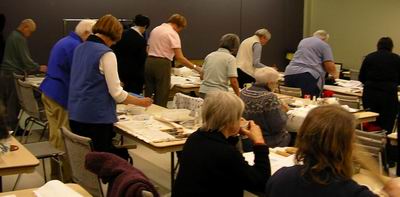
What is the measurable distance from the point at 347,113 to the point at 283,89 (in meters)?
4.38

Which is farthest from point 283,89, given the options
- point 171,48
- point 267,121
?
point 267,121

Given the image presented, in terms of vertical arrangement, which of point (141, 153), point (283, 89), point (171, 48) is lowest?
point (141, 153)

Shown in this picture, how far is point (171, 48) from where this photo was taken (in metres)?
6.32

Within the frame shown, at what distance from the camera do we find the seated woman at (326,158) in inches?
73.0

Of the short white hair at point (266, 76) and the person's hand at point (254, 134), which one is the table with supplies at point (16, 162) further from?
the short white hair at point (266, 76)

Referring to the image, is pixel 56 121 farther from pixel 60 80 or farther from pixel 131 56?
pixel 131 56

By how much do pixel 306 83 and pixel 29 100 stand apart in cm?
322

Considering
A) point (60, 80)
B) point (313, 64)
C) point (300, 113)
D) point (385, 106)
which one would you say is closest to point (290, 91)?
point (313, 64)

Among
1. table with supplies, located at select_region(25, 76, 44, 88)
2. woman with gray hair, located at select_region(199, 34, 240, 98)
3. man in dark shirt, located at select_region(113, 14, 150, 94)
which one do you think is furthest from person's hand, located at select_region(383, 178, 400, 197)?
table with supplies, located at select_region(25, 76, 44, 88)

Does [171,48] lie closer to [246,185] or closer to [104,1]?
[104,1]

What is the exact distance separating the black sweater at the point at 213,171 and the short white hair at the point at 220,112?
5cm

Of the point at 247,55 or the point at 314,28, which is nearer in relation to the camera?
the point at 247,55

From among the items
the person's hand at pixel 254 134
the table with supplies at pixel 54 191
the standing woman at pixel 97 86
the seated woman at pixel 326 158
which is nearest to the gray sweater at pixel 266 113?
the standing woman at pixel 97 86

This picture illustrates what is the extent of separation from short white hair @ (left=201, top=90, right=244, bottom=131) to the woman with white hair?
4111 millimetres
